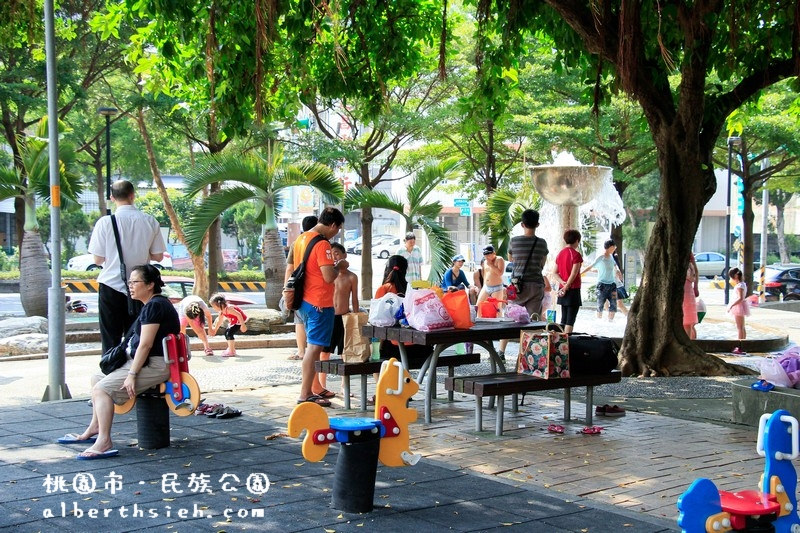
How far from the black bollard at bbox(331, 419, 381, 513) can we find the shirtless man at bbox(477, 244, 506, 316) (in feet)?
27.8

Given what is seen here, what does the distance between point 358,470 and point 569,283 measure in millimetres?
6848

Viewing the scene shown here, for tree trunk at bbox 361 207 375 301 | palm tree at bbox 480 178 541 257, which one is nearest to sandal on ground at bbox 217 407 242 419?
palm tree at bbox 480 178 541 257

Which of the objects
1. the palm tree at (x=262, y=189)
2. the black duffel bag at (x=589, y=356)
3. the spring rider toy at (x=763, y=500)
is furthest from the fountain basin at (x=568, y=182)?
the spring rider toy at (x=763, y=500)

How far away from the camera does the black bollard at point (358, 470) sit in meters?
5.23

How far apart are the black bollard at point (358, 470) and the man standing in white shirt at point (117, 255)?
11.6 feet

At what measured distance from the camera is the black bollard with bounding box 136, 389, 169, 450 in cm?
685

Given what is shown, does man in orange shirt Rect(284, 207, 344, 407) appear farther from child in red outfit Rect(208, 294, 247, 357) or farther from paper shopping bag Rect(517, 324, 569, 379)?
child in red outfit Rect(208, 294, 247, 357)

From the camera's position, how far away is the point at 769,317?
867 inches

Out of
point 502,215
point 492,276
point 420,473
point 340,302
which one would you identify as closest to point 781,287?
point 502,215

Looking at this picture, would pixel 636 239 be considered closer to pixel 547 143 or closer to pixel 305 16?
A: pixel 547 143

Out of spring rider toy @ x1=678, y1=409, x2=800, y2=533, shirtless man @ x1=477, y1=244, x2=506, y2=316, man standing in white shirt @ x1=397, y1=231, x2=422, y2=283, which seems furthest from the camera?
man standing in white shirt @ x1=397, y1=231, x2=422, y2=283

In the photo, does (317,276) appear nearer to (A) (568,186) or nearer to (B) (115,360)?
(B) (115,360)

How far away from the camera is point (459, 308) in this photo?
27.0 ft

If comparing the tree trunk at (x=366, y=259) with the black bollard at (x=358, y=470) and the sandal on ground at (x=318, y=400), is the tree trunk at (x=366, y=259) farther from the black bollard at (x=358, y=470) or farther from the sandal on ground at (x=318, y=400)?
the black bollard at (x=358, y=470)
